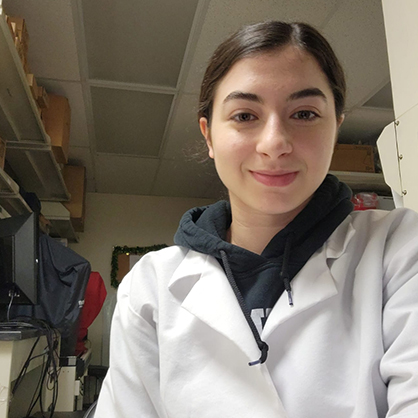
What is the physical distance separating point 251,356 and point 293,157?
0.34m

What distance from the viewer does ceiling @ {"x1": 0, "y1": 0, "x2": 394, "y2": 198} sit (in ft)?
6.33

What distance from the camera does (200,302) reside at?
0.73 meters

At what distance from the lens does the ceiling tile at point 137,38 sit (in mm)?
1919

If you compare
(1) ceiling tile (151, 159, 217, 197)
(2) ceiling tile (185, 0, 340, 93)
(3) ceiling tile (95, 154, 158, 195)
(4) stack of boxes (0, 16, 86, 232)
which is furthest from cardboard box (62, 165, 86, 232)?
(2) ceiling tile (185, 0, 340, 93)

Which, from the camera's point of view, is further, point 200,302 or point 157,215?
point 157,215

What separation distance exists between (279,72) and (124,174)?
349 cm

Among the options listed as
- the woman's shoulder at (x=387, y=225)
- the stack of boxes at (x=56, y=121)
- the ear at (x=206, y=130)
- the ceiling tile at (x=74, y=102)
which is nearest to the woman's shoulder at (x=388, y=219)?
the woman's shoulder at (x=387, y=225)

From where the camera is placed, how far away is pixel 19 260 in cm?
152

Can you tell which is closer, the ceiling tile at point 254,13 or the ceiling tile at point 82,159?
the ceiling tile at point 254,13

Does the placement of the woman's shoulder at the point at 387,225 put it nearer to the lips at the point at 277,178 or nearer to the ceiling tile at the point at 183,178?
the lips at the point at 277,178

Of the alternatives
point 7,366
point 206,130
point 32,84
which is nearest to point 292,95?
point 206,130

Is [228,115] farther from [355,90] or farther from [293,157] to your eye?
[355,90]

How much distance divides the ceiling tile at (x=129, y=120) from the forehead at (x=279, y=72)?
1.96 metres

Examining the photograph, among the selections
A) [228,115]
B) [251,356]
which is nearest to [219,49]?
[228,115]
